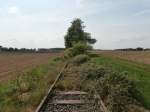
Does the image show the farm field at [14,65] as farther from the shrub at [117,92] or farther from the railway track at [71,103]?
the shrub at [117,92]

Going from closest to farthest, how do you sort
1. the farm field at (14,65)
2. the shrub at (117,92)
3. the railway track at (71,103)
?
the shrub at (117,92), the railway track at (71,103), the farm field at (14,65)

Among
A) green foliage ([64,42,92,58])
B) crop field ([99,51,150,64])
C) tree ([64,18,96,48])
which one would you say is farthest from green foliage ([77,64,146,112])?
tree ([64,18,96,48])

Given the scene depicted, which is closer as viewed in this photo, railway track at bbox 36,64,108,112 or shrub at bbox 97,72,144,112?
shrub at bbox 97,72,144,112

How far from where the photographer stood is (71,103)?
32.9 feet

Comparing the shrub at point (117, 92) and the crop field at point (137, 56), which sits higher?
the shrub at point (117, 92)

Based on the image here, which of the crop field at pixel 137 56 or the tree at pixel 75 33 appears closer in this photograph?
the crop field at pixel 137 56

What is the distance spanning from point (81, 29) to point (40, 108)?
70925mm

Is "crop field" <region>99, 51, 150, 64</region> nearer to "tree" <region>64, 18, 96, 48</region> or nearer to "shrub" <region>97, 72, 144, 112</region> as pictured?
"tree" <region>64, 18, 96, 48</region>

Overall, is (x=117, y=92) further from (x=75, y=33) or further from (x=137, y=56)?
(x=75, y=33)

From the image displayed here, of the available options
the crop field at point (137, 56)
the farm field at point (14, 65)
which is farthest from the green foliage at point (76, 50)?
the crop field at point (137, 56)

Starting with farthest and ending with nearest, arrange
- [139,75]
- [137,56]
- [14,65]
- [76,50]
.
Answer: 1. [137,56]
2. [76,50]
3. [14,65]
4. [139,75]

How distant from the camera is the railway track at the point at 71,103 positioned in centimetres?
908

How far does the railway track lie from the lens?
908 cm

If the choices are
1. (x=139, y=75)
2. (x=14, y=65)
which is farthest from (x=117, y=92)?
(x=14, y=65)
